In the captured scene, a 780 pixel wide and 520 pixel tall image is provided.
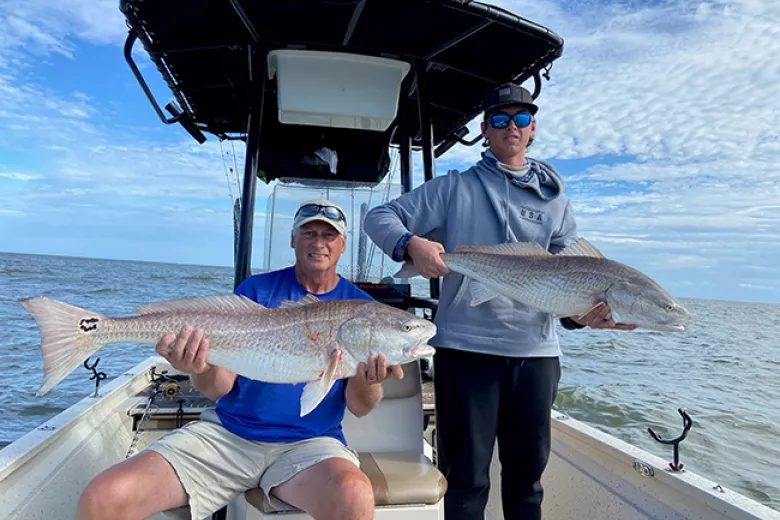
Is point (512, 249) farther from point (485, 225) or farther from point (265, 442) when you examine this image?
point (265, 442)

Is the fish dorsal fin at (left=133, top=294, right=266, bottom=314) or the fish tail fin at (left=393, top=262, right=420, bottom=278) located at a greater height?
the fish tail fin at (left=393, top=262, right=420, bottom=278)

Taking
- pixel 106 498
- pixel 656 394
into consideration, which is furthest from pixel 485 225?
pixel 656 394

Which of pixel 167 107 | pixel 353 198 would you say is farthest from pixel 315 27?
pixel 353 198

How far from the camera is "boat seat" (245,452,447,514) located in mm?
2840

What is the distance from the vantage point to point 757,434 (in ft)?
29.6

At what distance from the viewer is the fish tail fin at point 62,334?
238 centimetres

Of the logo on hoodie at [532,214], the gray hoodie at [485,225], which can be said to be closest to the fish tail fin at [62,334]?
the gray hoodie at [485,225]

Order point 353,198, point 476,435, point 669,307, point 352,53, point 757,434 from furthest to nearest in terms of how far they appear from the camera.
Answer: point 757,434
point 353,198
point 352,53
point 476,435
point 669,307

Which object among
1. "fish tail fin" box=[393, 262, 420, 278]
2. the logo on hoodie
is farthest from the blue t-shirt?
the logo on hoodie

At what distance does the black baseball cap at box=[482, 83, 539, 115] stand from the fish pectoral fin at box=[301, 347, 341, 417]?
1685 mm

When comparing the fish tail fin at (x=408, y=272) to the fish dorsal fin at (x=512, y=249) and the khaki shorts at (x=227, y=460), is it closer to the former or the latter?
the fish dorsal fin at (x=512, y=249)

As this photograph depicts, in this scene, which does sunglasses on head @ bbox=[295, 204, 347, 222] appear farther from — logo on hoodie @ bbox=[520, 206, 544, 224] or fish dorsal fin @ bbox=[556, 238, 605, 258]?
fish dorsal fin @ bbox=[556, 238, 605, 258]

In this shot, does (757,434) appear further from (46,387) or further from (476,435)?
(46,387)

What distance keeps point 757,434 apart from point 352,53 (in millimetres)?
9408
